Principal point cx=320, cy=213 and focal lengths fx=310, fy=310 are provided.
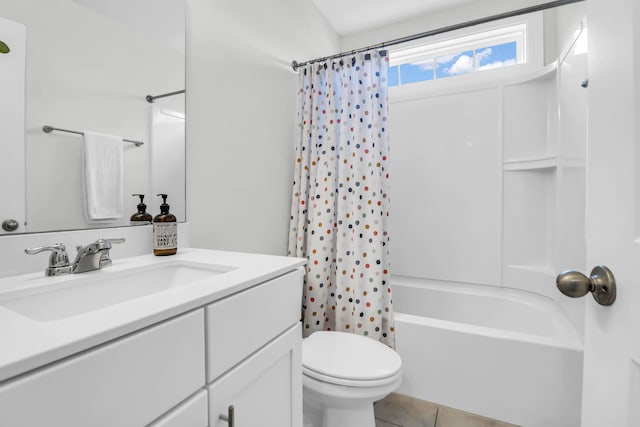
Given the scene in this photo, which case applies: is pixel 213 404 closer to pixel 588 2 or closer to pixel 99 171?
pixel 99 171

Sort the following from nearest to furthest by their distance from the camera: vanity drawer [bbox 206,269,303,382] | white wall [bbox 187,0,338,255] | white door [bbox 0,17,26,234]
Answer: vanity drawer [bbox 206,269,303,382] → white door [bbox 0,17,26,234] → white wall [bbox 187,0,338,255]

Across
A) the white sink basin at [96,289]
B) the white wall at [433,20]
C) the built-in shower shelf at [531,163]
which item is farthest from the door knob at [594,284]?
the white wall at [433,20]

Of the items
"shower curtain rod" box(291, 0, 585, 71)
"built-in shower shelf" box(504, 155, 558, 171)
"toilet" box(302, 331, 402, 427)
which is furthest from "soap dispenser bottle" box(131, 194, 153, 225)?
"built-in shower shelf" box(504, 155, 558, 171)

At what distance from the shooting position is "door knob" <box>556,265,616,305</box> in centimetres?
54

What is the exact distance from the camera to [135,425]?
502 millimetres

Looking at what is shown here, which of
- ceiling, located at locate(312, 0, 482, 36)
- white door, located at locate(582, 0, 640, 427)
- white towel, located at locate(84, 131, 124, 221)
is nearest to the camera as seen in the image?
white door, located at locate(582, 0, 640, 427)

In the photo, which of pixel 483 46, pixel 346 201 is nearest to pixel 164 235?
pixel 346 201

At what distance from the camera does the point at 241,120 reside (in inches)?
61.0

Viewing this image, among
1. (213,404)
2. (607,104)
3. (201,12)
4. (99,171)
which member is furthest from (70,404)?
(201,12)

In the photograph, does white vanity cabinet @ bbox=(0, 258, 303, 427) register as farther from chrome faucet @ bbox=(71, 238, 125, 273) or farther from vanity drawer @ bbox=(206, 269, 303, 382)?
chrome faucet @ bbox=(71, 238, 125, 273)

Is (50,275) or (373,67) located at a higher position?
(373,67)

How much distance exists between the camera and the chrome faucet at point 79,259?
78 cm

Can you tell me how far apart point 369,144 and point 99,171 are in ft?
4.03

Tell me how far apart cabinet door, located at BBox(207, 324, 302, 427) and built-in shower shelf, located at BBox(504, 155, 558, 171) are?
1957 millimetres
